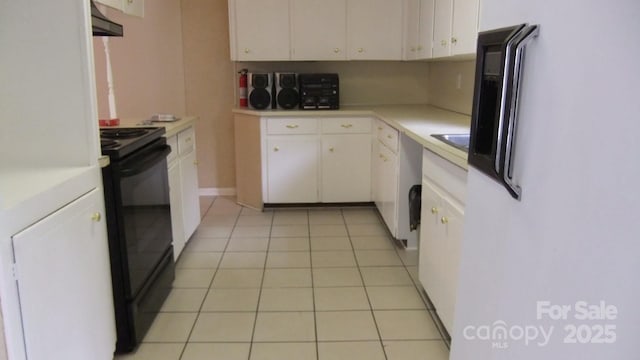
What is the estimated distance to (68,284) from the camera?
159 cm

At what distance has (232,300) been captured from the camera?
269cm

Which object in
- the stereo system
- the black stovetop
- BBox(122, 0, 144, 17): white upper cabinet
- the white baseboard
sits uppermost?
BBox(122, 0, 144, 17): white upper cabinet

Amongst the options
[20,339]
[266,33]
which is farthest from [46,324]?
[266,33]

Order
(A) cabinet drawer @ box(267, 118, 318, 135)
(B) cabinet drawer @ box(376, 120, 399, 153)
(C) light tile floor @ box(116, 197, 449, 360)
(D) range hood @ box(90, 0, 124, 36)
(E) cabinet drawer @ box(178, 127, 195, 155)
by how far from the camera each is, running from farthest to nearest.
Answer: (A) cabinet drawer @ box(267, 118, 318, 135)
(B) cabinet drawer @ box(376, 120, 399, 153)
(E) cabinet drawer @ box(178, 127, 195, 155)
(C) light tile floor @ box(116, 197, 449, 360)
(D) range hood @ box(90, 0, 124, 36)

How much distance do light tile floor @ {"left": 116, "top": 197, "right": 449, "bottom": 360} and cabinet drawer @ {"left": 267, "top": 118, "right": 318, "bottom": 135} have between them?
793mm

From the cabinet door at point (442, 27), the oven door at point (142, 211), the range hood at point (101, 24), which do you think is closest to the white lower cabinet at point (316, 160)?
the cabinet door at point (442, 27)

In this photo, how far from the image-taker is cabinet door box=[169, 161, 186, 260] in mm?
2957

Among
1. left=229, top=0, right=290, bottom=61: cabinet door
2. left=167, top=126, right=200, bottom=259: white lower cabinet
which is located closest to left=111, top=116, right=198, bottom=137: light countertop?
left=167, top=126, right=200, bottom=259: white lower cabinet

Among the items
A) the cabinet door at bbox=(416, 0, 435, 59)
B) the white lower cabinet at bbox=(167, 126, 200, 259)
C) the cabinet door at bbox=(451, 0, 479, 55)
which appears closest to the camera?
the cabinet door at bbox=(451, 0, 479, 55)

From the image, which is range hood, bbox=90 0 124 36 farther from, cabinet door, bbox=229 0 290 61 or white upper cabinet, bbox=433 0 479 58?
cabinet door, bbox=229 0 290 61

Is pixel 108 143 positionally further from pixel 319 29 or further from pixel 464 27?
pixel 319 29

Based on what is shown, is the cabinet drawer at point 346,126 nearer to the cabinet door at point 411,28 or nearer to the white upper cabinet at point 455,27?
the cabinet door at point 411,28

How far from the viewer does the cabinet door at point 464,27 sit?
2539 millimetres

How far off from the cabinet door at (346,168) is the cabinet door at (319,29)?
750 millimetres
